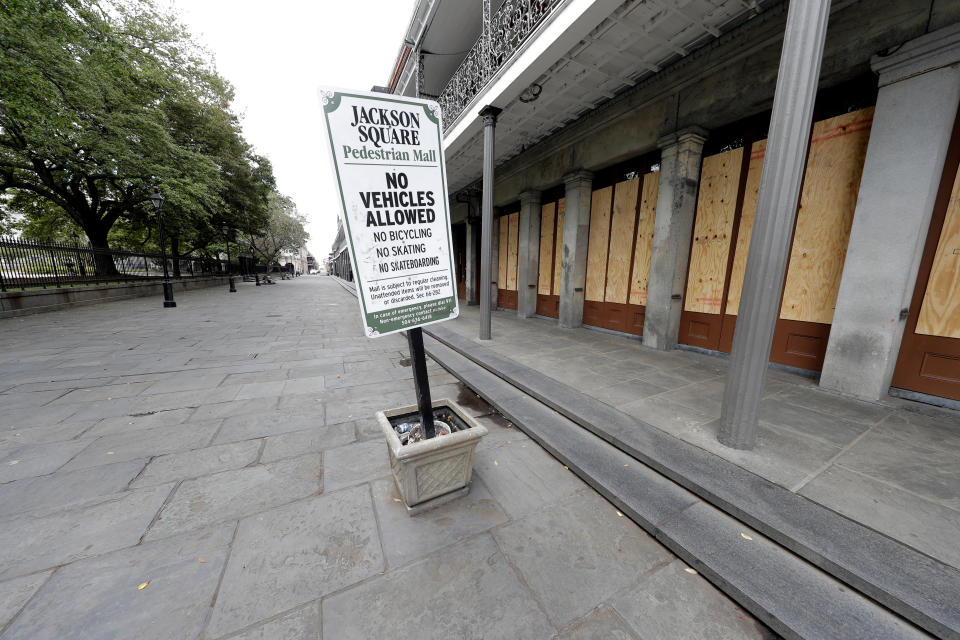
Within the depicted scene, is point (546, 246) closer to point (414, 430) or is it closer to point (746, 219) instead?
point (746, 219)

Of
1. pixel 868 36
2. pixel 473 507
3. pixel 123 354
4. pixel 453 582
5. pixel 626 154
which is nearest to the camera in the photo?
pixel 453 582

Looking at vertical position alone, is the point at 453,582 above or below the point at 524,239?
below

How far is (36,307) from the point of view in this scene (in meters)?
9.36

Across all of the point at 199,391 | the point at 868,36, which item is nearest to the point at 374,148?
the point at 199,391

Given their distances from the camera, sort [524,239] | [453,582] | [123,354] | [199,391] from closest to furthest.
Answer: [453,582]
[199,391]
[123,354]
[524,239]

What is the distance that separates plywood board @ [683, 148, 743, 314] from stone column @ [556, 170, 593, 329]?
2.36 meters

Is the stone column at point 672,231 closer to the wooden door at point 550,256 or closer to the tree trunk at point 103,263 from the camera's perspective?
the wooden door at point 550,256

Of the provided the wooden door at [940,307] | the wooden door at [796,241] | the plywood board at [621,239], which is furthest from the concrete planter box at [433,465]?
the plywood board at [621,239]

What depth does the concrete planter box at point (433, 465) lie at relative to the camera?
2.01 metres

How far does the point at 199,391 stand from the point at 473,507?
4029mm

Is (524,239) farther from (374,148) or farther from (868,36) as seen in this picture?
(374,148)

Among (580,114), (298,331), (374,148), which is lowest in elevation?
(298,331)

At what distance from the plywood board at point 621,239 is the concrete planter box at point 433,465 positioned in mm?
5501

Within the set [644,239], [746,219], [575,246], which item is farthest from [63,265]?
[746,219]
